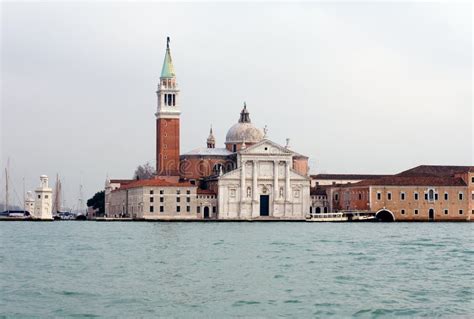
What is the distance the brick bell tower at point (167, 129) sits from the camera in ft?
242

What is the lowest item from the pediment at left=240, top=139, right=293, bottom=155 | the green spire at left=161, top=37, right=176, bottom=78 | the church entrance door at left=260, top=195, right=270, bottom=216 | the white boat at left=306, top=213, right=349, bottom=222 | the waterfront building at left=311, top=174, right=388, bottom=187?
the white boat at left=306, top=213, right=349, bottom=222

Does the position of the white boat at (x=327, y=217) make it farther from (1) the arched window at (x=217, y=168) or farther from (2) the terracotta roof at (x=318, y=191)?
(1) the arched window at (x=217, y=168)

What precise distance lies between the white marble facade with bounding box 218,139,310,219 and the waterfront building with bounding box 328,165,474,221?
4.52m

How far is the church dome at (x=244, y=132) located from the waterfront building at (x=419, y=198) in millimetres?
10776

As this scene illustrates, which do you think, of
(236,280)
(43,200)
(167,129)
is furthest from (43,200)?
(236,280)

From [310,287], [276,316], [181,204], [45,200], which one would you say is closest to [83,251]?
[310,287]

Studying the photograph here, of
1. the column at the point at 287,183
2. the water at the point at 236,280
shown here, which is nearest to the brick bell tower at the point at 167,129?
the column at the point at 287,183

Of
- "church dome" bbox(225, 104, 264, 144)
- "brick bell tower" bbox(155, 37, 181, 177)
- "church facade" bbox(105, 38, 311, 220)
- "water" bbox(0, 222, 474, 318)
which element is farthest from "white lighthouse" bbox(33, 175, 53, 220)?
"water" bbox(0, 222, 474, 318)

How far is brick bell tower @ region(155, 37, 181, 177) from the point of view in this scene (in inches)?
2904

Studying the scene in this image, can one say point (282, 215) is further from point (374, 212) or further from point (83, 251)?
point (83, 251)

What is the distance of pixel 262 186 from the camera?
7100 cm

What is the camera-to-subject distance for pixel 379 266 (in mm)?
25359

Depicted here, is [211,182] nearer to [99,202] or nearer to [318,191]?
[318,191]

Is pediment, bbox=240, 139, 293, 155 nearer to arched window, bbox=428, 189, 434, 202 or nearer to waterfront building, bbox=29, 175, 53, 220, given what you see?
arched window, bbox=428, 189, 434, 202
